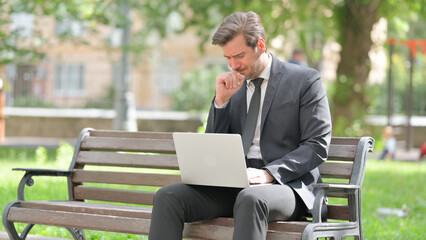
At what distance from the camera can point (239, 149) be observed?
12.8 feet

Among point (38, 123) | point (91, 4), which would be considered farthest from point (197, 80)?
point (91, 4)

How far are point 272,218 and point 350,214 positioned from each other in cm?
56

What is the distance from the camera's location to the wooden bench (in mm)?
4082

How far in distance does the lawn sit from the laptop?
2.02 m

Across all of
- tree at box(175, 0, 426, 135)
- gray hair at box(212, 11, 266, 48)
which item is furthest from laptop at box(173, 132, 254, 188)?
tree at box(175, 0, 426, 135)

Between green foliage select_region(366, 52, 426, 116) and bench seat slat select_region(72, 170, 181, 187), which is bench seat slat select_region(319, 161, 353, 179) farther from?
green foliage select_region(366, 52, 426, 116)

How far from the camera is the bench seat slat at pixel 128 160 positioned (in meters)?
5.12

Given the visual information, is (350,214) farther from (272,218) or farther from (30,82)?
(30,82)

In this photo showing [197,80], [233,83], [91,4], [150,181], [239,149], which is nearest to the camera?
[239,149]

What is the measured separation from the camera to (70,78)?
3325cm

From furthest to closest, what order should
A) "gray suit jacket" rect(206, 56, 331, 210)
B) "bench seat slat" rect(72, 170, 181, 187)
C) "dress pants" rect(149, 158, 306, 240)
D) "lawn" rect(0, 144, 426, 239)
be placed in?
"lawn" rect(0, 144, 426, 239) → "bench seat slat" rect(72, 170, 181, 187) → "gray suit jacket" rect(206, 56, 331, 210) → "dress pants" rect(149, 158, 306, 240)

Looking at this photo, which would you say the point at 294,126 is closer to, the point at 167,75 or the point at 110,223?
the point at 110,223

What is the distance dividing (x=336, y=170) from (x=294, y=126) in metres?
0.43

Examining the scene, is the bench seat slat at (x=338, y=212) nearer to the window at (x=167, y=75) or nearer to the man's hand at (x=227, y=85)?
the man's hand at (x=227, y=85)
